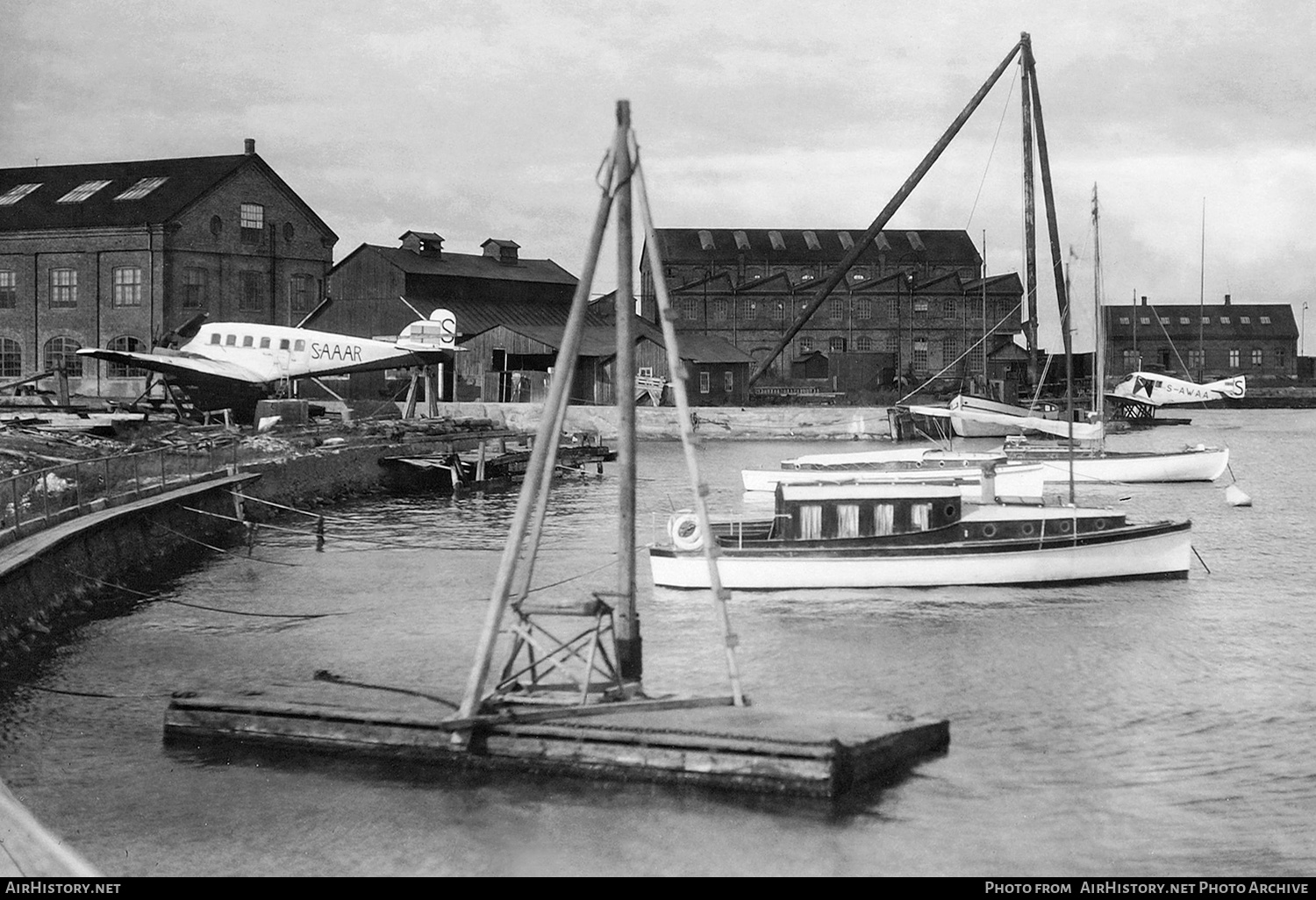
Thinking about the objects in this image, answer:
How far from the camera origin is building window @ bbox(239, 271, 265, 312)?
7944 centimetres

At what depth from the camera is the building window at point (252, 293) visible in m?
79.4

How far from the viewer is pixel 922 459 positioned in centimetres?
5166

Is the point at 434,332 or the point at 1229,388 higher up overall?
the point at 434,332

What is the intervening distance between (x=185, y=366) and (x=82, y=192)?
2818 cm

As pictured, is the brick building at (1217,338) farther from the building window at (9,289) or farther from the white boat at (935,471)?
the building window at (9,289)

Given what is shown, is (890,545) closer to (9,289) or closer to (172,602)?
(172,602)

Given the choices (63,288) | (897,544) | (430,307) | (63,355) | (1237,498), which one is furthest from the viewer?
(430,307)

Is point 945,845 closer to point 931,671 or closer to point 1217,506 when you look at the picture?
point 931,671

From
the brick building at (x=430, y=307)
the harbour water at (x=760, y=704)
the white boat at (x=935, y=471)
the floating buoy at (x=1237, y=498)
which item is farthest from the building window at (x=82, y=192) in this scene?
the floating buoy at (x=1237, y=498)

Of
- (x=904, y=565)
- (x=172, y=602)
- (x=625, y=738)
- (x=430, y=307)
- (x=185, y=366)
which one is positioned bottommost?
(x=172, y=602)

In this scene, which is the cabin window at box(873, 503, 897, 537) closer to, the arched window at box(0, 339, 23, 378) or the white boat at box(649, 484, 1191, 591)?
the white boat at box(649, 484, 1191, 591)

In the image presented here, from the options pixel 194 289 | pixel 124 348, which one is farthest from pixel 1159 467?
pixel 124 348

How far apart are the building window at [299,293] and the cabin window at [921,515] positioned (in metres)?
59.4

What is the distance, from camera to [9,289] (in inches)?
3063
